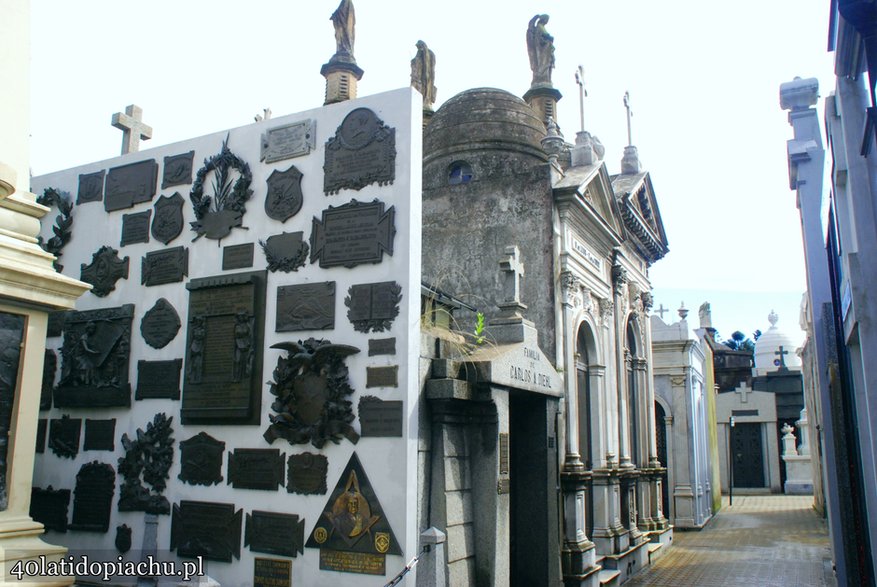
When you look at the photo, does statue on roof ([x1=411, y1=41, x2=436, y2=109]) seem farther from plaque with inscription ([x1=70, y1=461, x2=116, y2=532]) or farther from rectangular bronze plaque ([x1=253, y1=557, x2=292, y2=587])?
rectangular bronze plaque ([x1=253, y1=557, x2=292, y2=587])

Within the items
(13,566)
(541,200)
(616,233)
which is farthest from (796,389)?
(13,566)

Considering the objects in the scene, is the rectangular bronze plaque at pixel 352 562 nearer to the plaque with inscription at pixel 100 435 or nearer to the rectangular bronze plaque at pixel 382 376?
the rectangular bronze plaque at pixel 382 376

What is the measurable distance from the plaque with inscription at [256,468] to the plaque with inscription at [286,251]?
1.95 m

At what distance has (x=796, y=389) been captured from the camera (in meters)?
46.2

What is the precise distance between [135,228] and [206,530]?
3.80 meters

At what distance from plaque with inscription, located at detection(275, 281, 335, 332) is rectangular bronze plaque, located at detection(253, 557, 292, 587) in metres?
2.33

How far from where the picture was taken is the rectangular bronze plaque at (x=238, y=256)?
27.1ft

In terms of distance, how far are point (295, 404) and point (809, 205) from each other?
23.2ft

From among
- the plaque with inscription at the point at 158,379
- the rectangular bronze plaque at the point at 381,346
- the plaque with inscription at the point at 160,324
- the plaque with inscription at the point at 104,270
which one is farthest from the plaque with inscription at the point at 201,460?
the plaque with inscription at the point at 104,270

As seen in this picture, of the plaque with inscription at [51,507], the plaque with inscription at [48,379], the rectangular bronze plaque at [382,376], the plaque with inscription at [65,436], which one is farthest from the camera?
the plaque with inscription at [48,379]

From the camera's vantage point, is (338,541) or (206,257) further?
(206,257)

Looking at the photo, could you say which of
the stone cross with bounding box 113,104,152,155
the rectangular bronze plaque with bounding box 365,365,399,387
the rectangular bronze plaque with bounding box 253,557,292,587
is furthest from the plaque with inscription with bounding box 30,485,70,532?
the stone cross with bounding box 113,104,152,155

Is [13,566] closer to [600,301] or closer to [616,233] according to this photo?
[600,301]

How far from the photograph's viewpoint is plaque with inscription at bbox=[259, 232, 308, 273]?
7.95 metres
